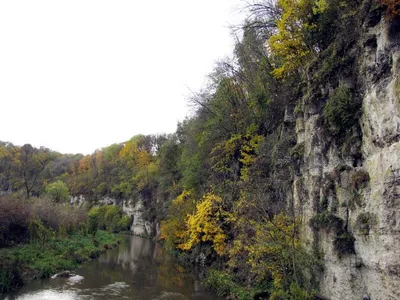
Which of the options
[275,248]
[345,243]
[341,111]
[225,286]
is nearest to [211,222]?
[225,286]

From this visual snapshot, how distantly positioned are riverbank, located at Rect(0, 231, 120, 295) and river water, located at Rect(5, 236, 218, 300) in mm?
601

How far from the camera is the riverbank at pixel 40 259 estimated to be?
52.6 ft

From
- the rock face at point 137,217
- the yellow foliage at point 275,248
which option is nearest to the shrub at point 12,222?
the yellow foliage at point 275,248

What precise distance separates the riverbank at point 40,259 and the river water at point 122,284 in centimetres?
60

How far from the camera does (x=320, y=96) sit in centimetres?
1458

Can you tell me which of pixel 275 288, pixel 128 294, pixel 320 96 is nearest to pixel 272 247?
pixel 275 288

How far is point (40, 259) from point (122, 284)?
5.96 metres

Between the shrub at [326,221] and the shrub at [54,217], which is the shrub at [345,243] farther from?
the shrub at [54,217]

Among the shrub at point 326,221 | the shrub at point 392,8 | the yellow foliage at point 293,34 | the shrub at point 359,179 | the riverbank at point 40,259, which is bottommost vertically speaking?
the riverbank at point 40,259

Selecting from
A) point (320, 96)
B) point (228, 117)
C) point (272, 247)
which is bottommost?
point (272, 247)

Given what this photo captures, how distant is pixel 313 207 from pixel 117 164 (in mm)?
64811

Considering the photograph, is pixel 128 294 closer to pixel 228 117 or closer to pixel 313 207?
pixel 313 207

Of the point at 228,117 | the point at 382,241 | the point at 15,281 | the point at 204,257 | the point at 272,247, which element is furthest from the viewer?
the point at 228,117

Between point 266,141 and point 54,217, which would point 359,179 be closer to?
point 266,141
